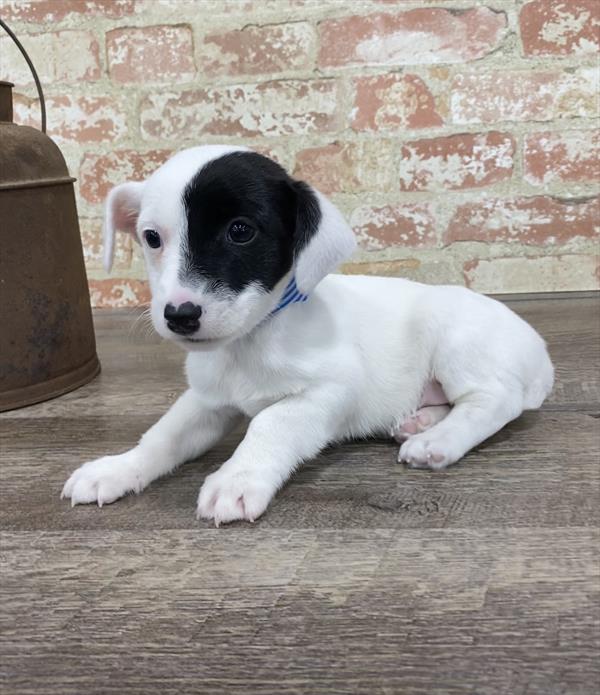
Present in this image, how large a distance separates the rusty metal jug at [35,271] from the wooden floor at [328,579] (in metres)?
0.41

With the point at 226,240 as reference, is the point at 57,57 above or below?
above

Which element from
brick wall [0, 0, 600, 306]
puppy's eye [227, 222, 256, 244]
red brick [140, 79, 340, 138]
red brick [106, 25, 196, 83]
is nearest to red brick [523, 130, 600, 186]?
brick wall [0, 0, 600, 306]

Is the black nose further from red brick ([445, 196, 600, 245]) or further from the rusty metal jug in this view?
red brick ([445, 196, 600, 245])

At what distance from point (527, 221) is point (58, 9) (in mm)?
1814

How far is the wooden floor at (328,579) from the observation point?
813 millimetres

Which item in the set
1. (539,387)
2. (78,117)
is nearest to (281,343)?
(539,387)

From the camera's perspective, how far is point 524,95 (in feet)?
8.76

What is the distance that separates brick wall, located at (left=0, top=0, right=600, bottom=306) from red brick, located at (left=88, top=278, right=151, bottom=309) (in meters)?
0.16

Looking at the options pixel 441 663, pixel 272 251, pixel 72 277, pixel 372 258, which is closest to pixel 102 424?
pixel 72 277

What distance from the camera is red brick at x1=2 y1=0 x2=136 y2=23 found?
2.78 m

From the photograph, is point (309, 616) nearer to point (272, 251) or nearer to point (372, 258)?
point (272, 251)

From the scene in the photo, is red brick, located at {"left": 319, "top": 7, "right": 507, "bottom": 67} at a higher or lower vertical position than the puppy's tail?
higher

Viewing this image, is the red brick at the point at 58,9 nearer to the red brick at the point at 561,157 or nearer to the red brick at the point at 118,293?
the red brick at the point at 118,293

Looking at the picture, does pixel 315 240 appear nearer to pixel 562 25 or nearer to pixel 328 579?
pixel 328 579
